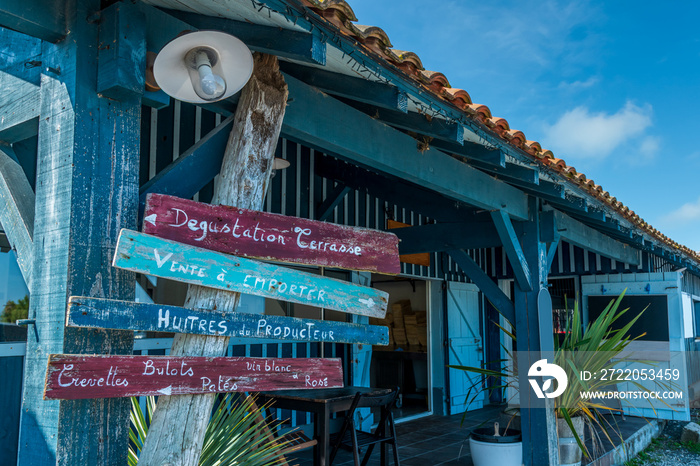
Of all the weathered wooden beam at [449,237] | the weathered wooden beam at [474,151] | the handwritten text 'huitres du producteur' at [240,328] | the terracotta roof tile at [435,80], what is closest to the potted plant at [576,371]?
the weathered wooden beam at [449,237]

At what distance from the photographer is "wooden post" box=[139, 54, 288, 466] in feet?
6.24

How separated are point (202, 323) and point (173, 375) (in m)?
0.18

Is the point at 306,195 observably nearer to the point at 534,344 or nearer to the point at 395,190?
the point at 395,190

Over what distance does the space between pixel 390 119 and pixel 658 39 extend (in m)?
19.6

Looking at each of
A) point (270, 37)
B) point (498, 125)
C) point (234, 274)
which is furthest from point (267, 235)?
point (498, 125)

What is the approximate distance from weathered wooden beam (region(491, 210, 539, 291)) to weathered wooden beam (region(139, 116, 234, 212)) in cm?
259

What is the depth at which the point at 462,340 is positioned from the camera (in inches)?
320

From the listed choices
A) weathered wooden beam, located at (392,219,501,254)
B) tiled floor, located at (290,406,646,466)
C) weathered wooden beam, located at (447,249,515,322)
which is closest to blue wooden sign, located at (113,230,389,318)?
tiled floor, located at (290,406,646,466)

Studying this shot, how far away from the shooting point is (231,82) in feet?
6.44

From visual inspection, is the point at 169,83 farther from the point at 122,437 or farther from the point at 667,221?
the point at 667,221

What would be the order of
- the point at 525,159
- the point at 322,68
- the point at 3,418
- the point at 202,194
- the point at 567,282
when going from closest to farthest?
1. the point at 322,68
2. the point at 3,418
3. the point at 525,159
4. the point at 202,194
5. the point at 567,282

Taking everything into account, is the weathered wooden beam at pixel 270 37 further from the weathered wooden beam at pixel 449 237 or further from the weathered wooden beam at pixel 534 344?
the weathered wooden beam at pixel 534 344

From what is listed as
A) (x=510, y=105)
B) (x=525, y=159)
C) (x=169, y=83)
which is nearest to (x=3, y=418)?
(x=169, y=83)

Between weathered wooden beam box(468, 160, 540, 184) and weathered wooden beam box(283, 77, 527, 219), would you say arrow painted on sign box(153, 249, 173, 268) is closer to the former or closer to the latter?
weathered wooden beam box(283, 77, 527, 219)
